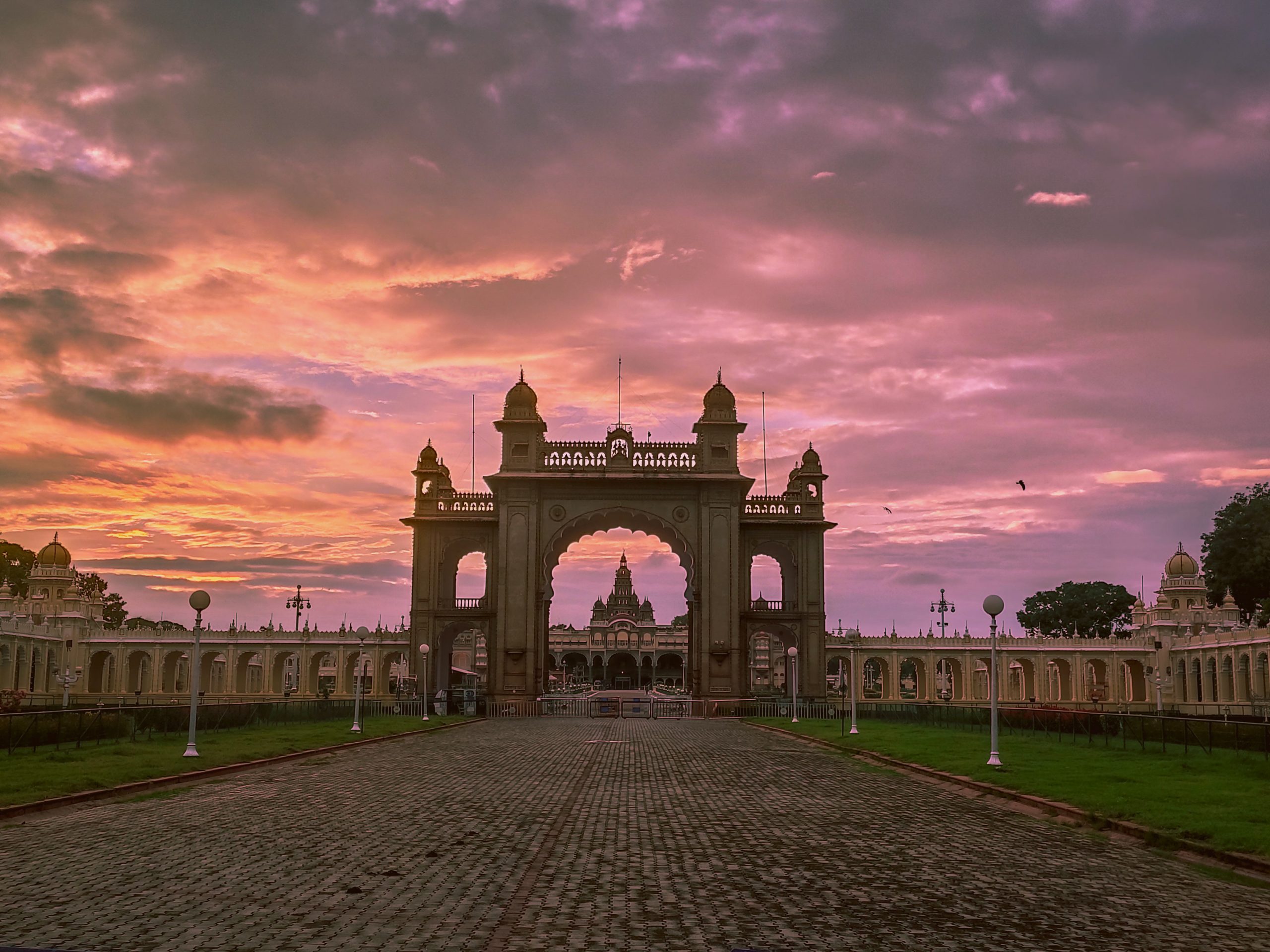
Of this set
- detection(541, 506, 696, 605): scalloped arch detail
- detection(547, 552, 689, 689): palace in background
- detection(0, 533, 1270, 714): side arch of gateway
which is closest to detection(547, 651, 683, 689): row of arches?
detection(547, 552, 689, 689): palace in background

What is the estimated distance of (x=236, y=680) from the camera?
75.7m

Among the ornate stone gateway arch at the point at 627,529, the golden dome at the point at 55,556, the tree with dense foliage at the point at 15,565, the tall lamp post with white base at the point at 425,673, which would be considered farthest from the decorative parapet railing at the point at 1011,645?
the tree with dense foliage at the point at 15,565

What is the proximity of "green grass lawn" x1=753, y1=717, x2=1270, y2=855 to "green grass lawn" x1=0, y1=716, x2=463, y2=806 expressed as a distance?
14.4 metres

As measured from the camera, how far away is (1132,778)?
19.5 metres

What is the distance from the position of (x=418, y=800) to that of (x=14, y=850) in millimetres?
6114

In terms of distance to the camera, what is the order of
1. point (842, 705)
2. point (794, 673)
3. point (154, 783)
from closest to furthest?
point (154, 783) < point (842, 705) < point (794, 673)

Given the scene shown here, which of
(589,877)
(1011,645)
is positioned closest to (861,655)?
(1011,645)

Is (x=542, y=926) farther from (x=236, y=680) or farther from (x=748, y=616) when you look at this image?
(x=236, y=680)

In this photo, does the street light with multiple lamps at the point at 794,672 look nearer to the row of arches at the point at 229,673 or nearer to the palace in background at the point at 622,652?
the row of arches at the point at 229,673

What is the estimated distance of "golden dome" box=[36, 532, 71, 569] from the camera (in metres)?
87.7

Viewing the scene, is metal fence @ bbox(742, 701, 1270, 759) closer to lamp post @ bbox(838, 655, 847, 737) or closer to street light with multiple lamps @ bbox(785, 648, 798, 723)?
lamp post @ bbox(838, 655, 847, 737)

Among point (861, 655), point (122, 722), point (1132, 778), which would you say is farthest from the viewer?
point (861, 655)

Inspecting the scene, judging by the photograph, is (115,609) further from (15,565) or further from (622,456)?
(622,456)

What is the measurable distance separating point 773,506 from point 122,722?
38865 millimetres
